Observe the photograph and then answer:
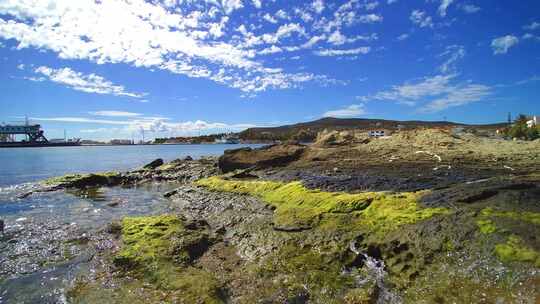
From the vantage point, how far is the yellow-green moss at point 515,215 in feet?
25.6

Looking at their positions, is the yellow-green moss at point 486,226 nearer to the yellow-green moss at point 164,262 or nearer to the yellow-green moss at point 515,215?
the yellow-green moss at point 515,215

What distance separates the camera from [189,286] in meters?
8.12

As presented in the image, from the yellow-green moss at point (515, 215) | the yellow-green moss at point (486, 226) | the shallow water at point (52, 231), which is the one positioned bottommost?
the shallow water at point (52, 231)

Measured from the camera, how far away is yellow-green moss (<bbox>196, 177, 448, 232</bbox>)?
9641 mm

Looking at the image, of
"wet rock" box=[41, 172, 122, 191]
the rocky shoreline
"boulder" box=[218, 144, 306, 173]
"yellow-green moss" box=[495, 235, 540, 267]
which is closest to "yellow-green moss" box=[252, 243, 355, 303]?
the rocky shoreline

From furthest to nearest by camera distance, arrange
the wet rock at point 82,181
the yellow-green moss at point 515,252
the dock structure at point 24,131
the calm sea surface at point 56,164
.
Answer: the dock structure at point 24,131, the calm sea surface at point 56,164, the wet rock at point 82,181, the yellow-green moss at point 515,252

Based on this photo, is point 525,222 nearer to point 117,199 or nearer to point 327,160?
point 327,160

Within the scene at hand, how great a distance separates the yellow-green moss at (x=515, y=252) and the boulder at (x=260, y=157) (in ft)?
64.3

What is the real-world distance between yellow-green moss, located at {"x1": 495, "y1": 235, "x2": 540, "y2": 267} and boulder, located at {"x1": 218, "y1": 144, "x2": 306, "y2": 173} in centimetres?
1960

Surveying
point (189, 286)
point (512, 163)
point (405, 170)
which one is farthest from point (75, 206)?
point (512, 163)

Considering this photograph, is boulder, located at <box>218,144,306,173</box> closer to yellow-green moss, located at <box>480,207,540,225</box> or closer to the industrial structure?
yellow-green moss, located at <box>480,207,540,225</box>

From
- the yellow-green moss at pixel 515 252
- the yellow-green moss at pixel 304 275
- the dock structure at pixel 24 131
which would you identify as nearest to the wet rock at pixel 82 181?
the yellow-green moss at pixel 304 275

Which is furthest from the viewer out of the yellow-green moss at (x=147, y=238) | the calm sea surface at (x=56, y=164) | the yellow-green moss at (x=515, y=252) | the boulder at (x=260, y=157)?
the calm sea surface at (x=56, y=164)

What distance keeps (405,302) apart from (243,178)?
16.9 m
